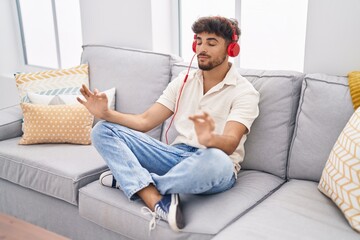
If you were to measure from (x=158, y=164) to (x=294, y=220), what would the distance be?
0.63 m

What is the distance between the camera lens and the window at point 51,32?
372 cm

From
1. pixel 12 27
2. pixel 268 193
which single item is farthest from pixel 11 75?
pixel 268 193

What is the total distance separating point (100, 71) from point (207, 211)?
1.35m

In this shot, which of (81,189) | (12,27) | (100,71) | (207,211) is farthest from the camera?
(12,27)

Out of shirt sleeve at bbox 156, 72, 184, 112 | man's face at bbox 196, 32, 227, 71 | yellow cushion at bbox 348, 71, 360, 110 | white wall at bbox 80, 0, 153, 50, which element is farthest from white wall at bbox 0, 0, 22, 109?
yellow cushion at bbox 348, 71, 360, 110

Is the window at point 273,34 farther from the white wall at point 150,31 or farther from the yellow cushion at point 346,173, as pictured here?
the yellow cushion at point 346,173

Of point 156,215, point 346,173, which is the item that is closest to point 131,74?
point 156,215

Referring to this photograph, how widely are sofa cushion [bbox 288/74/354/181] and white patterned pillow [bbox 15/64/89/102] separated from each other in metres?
1.33

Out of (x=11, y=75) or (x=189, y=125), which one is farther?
(x=11, y=75)

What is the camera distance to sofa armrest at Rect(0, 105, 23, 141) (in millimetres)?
2611

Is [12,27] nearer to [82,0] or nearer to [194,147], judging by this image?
[82,0]

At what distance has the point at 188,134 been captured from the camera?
207 cm

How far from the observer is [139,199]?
1853 millimetres

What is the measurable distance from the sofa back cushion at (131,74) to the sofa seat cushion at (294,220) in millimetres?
891
